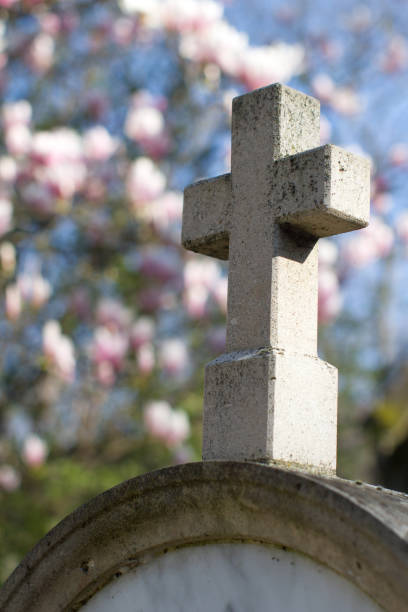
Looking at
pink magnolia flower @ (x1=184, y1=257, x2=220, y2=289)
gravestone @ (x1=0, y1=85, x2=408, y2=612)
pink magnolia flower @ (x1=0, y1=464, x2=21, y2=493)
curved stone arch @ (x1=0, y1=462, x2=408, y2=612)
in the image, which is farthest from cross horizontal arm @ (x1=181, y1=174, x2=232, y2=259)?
pink magnolia flower @ (x1=0, y1=464, x2=21, y2=493)

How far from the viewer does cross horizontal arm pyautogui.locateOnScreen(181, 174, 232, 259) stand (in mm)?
2059

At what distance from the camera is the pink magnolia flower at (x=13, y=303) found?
5227 millimetres

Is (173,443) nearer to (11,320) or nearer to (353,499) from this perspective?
(11,320)

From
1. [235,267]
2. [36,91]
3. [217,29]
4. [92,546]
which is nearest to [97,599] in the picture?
[92,546]

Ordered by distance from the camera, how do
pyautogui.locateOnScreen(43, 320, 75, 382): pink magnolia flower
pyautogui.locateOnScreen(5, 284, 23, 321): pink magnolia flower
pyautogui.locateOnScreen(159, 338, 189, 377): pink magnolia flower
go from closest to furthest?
pyautogui.locateOnScreen(43, 320, 75, 382): pink magnolia flower
pyautogui.locateOnScreen(5, 284, 23, 321): pink magnolia flower
pyautogui.locateOnScreen(159, 338, 189, 377): pink magnolia flower

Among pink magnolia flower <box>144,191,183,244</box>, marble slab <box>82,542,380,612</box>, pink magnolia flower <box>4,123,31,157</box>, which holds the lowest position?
marble slab <box>82,542,380,612</box>

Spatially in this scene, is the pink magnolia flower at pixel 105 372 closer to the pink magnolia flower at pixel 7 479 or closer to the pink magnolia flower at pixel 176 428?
the pink magnolia flower at pixel 176 428

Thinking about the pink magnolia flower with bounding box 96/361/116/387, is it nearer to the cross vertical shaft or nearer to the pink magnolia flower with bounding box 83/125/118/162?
the pink magnolia flower with bounding box 83/125/118/162

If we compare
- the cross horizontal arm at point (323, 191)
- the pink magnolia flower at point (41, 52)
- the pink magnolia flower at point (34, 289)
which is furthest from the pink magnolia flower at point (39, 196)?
the cross horizontal arm at point (323, 191)

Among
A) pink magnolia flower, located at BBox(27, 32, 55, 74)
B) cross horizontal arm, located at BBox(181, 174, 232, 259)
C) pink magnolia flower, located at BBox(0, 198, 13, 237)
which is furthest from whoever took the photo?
pink magnolia flower, located at BBox(27, 32, 55, 74)

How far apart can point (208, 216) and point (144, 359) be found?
3559 mm

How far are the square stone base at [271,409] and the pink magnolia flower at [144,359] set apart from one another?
3.66 meters

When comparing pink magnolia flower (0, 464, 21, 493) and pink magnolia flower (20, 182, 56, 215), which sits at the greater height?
pink magnolia flower (20, 182, 56, 215)

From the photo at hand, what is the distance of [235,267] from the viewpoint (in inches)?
78.4
